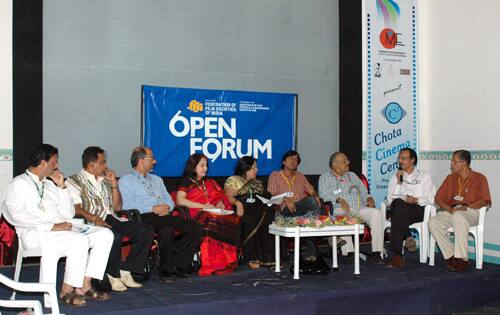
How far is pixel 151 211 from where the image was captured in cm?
566

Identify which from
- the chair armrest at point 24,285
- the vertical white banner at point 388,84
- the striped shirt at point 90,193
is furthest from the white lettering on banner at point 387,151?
the chair armrest at point 24,285

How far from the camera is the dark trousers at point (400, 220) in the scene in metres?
6.33

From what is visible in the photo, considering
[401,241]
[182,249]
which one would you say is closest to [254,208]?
[182,249]

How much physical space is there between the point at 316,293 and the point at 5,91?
10.9 feet

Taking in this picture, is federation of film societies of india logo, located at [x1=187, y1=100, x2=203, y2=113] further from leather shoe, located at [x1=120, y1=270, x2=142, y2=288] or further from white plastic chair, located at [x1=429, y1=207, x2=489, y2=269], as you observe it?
white plastic chair, located at [x1=429, y1=207, x2=489, y2=269]

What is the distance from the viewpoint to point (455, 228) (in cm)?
617

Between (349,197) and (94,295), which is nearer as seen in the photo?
(94,295)

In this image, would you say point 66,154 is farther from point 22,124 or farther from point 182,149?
point 182,149

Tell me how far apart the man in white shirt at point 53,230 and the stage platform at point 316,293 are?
0.19m

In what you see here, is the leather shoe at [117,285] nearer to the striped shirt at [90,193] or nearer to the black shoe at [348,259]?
the striped shirt at [90,193]

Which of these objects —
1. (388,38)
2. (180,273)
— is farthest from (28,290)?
(388,38)

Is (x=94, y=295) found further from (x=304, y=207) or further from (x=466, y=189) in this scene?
(x=466, y=189)

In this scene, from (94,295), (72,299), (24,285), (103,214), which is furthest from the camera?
(103,214)

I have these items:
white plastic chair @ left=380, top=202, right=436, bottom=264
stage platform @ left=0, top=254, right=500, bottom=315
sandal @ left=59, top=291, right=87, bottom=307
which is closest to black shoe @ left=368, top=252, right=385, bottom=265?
stage platform @ left=0, top=254, right=500, bottom=315
